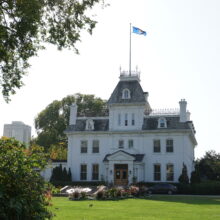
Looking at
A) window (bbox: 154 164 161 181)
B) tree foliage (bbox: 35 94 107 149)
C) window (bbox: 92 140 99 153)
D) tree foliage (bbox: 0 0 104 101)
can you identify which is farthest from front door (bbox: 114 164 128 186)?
tree foliage (bbox: 0 0 104 101)

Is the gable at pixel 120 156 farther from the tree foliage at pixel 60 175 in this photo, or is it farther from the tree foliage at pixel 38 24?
the tree foliage at pixel 38 24

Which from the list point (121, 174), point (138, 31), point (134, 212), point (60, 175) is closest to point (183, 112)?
point (121, 174)

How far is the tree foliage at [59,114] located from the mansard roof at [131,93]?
51.7ft

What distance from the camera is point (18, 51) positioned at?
16562mm

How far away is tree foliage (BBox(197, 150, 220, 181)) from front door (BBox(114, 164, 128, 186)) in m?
18.0

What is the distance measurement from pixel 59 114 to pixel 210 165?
83.5 feet

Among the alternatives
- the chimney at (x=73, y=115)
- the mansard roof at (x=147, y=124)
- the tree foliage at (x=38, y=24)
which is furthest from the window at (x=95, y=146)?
the tree foliage at (x=38, y=24)

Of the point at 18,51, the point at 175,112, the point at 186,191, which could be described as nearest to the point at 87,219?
the point at 18,51

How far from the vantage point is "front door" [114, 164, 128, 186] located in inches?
1800

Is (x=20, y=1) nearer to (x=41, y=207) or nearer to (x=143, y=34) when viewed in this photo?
(x=41, y=207)

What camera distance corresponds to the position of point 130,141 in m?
47.3

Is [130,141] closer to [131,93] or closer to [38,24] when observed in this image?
[131,93]

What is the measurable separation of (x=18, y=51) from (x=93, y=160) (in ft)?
109

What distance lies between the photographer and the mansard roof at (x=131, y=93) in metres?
47.4
